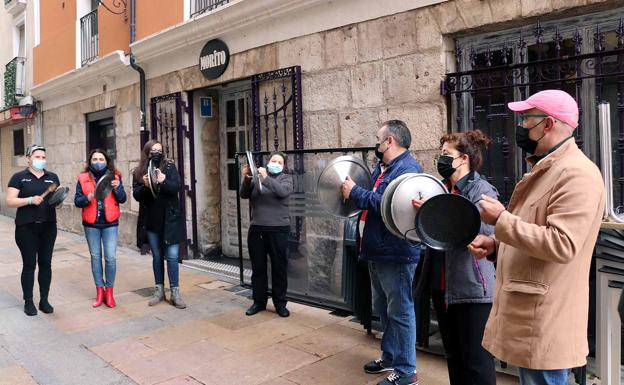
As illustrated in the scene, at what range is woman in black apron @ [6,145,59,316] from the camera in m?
5.18

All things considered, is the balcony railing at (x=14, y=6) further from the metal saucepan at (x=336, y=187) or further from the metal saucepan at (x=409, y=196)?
the metal saucepan at (x=409, y=196)

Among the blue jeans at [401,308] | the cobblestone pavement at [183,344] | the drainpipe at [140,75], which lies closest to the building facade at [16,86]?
the drainpipe at [140,75]

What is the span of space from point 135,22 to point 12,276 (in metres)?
4.53

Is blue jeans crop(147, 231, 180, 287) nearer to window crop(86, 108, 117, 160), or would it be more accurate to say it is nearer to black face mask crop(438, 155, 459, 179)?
black face mask crop(438, 155, 459, 179)

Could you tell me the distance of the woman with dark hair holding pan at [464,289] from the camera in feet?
8.72

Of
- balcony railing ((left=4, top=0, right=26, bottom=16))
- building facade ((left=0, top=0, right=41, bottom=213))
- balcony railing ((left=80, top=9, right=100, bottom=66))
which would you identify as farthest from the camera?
balcony railing ((left=4, top=0, right=26, bottom=16))

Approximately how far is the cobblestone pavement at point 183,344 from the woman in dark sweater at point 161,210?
561mm

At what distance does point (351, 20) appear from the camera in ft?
17.8

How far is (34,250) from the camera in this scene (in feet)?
17.3

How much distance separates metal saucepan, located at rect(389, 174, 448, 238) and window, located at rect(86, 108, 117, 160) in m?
8.68

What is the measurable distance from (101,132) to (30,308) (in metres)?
6.47

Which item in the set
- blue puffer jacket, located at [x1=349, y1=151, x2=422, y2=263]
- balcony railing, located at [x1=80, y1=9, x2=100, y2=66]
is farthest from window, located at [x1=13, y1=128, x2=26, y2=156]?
blue puffer jacket, located at [x1=349, y1=151, x2=422, y2=263]


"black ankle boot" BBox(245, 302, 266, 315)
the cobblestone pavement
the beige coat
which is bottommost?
the cobblestone pavement

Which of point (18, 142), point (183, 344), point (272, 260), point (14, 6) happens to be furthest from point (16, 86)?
point (183, 344)
